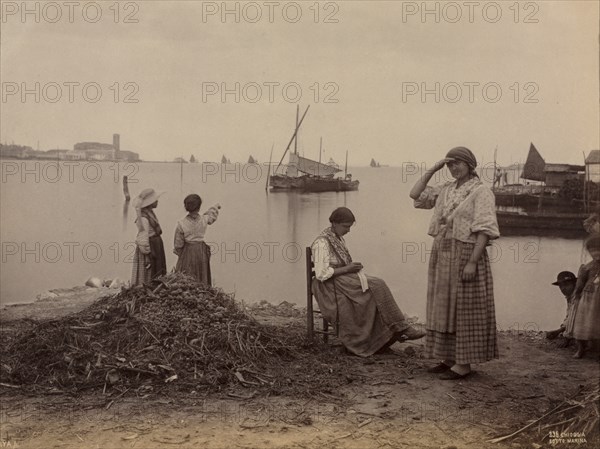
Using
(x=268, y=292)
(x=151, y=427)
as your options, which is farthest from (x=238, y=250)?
(x=151, y=427)

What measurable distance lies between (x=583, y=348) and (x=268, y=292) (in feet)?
16.9

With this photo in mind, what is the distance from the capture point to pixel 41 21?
534 cm

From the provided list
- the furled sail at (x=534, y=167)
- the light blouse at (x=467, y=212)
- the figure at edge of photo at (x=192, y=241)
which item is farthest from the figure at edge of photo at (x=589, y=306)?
the figure at edge of photo at (x=192, y=241)

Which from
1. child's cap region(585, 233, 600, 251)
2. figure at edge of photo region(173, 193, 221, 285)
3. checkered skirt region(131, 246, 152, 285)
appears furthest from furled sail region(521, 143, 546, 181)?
checkered skirt region(131, 246, 152, 285)

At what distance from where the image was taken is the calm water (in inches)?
285

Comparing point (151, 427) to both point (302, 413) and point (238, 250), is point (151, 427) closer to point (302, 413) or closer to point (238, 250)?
point (302, 413)

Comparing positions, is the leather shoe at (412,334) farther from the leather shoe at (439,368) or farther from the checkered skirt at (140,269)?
the checkered skirt at (140,269)

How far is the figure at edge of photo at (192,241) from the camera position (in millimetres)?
6020

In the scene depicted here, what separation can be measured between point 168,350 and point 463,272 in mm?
2198

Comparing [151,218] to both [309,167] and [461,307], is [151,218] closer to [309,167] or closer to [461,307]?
[309,167]

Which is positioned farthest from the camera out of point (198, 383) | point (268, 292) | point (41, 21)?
point (268, 292)

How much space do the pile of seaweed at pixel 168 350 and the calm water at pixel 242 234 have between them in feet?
8.22

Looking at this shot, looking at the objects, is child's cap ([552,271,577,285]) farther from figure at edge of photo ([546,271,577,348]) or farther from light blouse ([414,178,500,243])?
light blouse ([414,178,500,243])

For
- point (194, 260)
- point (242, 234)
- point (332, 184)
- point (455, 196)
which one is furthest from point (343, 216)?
point (242, 234)
